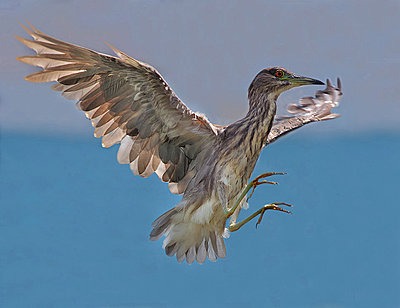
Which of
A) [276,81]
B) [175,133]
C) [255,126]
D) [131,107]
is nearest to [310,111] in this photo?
[276,81]

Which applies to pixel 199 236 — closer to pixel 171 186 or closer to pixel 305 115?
pixel 171 186

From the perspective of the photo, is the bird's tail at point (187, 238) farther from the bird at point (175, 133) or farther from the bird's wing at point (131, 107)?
the bird's wing at point (131, 107)

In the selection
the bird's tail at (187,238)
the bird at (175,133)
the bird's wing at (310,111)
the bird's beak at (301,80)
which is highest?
the bird's wing at (310,111)

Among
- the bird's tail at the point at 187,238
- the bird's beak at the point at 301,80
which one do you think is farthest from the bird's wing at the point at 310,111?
the bird's tail at the point at 187,238

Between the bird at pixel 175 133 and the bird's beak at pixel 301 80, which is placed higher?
the bird's beak at pixel 301 80

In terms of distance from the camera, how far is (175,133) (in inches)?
164

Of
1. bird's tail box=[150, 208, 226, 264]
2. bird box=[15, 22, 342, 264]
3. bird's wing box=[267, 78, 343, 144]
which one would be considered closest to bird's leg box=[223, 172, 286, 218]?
bird box=[15, 22, 342, 264]

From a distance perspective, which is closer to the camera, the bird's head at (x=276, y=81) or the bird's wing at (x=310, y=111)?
the bird's head at (x=276, y=81)

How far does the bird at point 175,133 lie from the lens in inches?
151

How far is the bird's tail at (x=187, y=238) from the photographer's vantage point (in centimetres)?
432

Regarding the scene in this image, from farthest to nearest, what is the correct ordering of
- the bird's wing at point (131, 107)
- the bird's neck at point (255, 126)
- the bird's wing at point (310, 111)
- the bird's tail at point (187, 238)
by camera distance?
1. the bird's wing at point (310, 111)
2. the bird's tail at point (187, 238)
3. the bird's neck at point (255, 126)
4. the bird's wing at point (131, 107)

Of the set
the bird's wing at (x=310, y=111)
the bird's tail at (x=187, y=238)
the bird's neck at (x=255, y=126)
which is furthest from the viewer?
the bird's wing at (x=310, y=111)

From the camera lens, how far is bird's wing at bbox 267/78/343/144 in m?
4.77

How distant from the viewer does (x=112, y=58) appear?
3764mm
